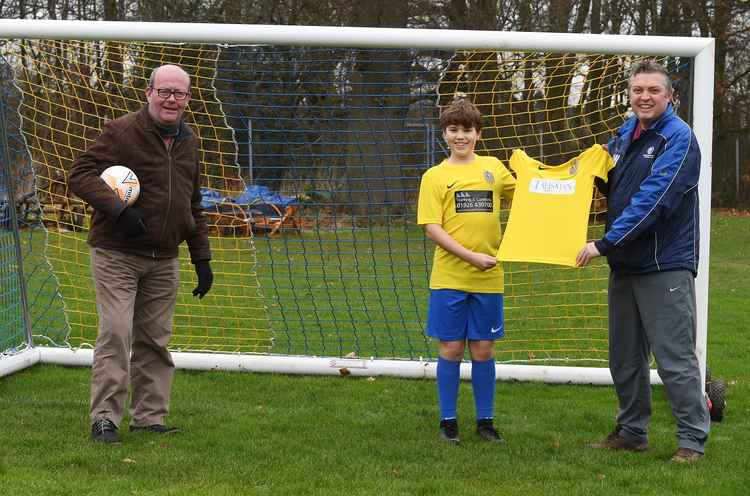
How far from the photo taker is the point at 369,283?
10.9m

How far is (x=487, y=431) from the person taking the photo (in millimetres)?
5273

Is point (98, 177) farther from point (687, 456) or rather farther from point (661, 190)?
point (687, 456)

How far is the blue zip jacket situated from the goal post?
103 cm

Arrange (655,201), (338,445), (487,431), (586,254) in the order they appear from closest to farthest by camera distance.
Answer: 1. (655,201)
2. (586,254)
3. (338,445)
4. (487,431)

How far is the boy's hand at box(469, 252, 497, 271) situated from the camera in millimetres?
4895

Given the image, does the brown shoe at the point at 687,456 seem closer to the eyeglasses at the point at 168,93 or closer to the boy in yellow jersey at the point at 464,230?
the boy in yellow jersey at the point at 464,230

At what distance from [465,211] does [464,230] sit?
99mm

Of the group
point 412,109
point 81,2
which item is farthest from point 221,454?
point 81,2

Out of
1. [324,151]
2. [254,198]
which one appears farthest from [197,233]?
[324,151]

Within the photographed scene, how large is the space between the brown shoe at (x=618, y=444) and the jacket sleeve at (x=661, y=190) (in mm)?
1130

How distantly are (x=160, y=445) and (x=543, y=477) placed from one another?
197cm

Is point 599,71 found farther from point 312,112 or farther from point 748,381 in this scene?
point 312,112

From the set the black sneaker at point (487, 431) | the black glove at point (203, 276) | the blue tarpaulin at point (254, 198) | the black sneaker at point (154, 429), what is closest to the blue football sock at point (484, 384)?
the black sneaker at point (487, 431)

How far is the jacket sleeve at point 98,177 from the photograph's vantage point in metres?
4.84
